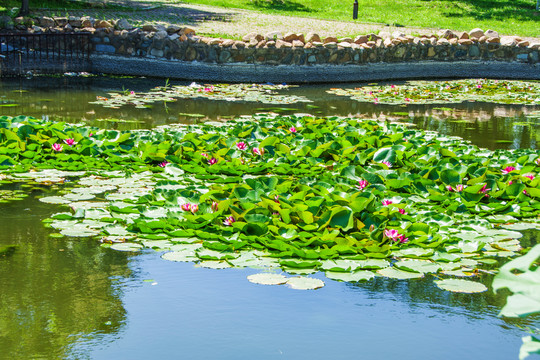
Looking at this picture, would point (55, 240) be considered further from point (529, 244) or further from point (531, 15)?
point (531, 15)

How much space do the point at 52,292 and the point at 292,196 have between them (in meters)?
1.82

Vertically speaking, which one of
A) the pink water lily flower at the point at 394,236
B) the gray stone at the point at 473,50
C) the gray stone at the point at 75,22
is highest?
the gray stone at the point at 75,22

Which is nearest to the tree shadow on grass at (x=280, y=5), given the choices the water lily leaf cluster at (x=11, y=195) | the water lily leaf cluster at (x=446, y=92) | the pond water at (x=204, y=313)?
the water lily leaf cluster at (x=446, y=92)

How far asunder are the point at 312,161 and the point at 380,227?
6.82ft

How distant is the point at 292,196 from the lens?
4582mm

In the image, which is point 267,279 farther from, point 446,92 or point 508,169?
point 446,92

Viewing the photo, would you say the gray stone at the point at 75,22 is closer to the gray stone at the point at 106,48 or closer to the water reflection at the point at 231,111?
the gray stone at the point at 106,48

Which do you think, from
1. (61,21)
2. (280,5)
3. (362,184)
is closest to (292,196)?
(362,184)

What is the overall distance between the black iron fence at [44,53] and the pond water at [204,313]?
9.45m

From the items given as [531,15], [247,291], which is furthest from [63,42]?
[531,15]

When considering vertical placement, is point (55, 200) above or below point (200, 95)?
below

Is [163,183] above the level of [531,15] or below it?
below

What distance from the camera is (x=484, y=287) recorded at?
346cm

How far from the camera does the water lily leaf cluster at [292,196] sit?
3.87 meters
